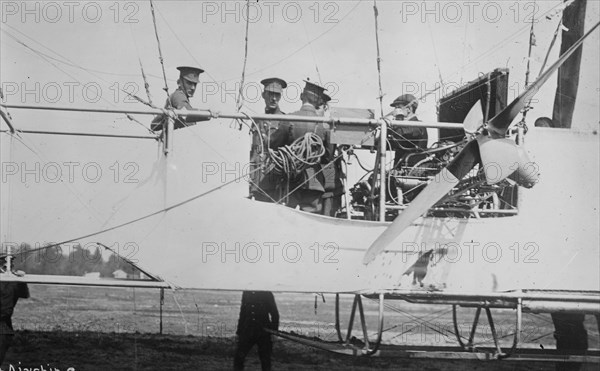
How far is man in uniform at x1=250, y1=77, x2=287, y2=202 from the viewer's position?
25.2 ft

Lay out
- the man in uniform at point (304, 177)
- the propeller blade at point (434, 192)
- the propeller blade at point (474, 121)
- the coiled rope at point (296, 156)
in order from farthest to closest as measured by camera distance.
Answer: the man in uniform at point (304, 177) < the coiled rope at point (296, 156) < the propeller blade at point (474, 121) < the propeller blade at point (434, 192)

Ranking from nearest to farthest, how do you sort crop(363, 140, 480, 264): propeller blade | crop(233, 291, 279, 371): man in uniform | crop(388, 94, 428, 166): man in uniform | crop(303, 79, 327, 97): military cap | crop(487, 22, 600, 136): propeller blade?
crop(487, 22, 600, 136): propeller blade
crop(363, 140, 480, 264): propeller blade
crop(388, 94, 428, 166): man in uniform
crop(303, 79, 327, 97): military cap
crop(233, 291, 279, 371): man in uniform

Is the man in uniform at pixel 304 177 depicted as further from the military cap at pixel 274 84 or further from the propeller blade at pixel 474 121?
the propeller blade at pixel 474 121

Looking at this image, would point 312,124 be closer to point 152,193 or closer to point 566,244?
point 152,193

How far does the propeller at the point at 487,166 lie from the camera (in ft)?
23.2

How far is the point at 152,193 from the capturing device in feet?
23.9

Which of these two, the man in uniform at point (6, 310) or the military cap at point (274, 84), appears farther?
the military cap at point (274, 84)

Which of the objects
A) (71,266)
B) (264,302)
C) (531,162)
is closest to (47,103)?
(71,266)

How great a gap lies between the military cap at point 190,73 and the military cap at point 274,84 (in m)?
0.88

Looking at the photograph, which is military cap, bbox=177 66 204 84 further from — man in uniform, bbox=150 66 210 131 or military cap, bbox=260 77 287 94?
military cap, bbox=260 77 287 94

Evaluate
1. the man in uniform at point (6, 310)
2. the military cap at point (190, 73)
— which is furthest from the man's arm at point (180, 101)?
the man in uniform at point (6, 310)

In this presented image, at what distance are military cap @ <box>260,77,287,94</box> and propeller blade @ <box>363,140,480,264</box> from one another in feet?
8.29

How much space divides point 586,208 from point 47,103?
653 centimetres

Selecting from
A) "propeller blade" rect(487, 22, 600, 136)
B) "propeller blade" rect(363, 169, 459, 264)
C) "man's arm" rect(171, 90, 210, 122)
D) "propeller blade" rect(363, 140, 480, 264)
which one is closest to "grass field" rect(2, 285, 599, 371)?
"propeller blade" rect(363, 140, 480, 264)
